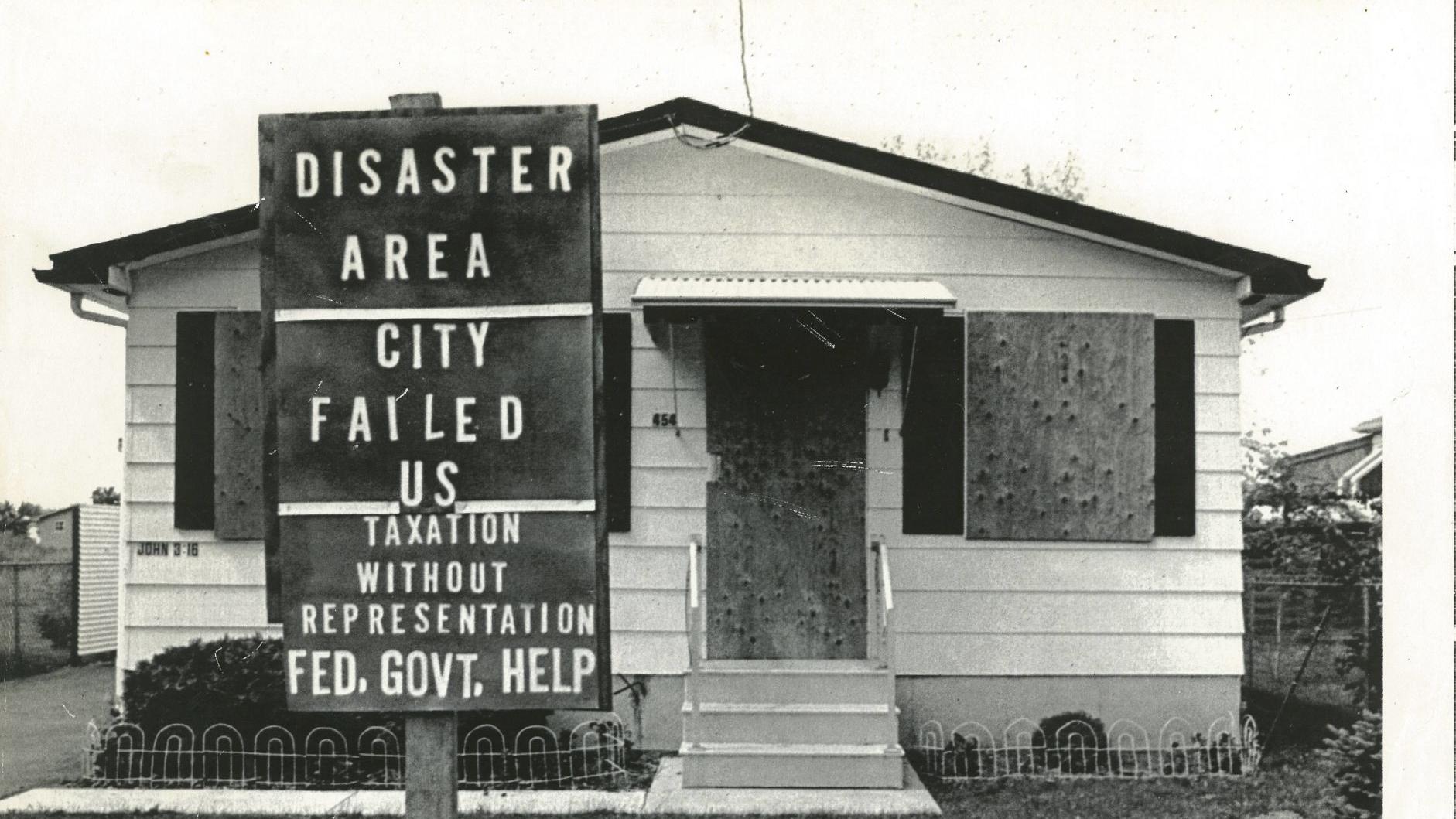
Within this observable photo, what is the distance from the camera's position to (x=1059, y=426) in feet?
28.1

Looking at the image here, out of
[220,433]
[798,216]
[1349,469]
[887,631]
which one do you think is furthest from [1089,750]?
[1349,469]

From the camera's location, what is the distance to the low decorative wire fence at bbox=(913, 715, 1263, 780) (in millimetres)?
8148

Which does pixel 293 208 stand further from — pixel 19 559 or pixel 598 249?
pixel 19 559

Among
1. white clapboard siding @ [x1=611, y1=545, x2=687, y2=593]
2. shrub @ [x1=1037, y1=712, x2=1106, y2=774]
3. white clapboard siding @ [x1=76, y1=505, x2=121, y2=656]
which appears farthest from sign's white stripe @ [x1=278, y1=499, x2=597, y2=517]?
white clapboard siding @ [x1=76, y1=505, x2=121, y2=656]

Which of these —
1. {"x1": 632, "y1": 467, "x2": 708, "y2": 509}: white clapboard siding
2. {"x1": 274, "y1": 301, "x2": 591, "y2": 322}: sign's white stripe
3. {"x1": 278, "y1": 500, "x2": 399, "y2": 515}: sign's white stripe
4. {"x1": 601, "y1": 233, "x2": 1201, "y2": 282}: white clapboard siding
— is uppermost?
{"x1": 601, "y1": 233, "x2": 1201, "y2": 282}: white clapboard siding

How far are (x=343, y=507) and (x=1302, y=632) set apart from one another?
31.7 ft

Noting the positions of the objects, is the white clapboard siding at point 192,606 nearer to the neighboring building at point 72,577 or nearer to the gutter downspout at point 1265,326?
the neighboring building at point 72,577

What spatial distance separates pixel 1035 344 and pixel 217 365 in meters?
5.77

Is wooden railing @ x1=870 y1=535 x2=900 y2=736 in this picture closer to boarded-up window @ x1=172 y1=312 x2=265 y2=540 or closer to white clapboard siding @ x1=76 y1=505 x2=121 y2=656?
boarded-up window @ x1=172 y1=312 x2=265 y2=540

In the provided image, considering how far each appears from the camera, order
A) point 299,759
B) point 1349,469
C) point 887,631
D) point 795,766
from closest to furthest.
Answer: point 795,766
point 887,631
point 299,759
point 1349,469

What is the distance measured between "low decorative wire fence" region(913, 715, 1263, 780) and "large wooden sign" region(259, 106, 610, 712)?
16.5 feet

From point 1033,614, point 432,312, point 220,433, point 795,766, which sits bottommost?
point 795,766

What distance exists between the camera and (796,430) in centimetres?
852

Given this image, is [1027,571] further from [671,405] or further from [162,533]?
[162,533]
